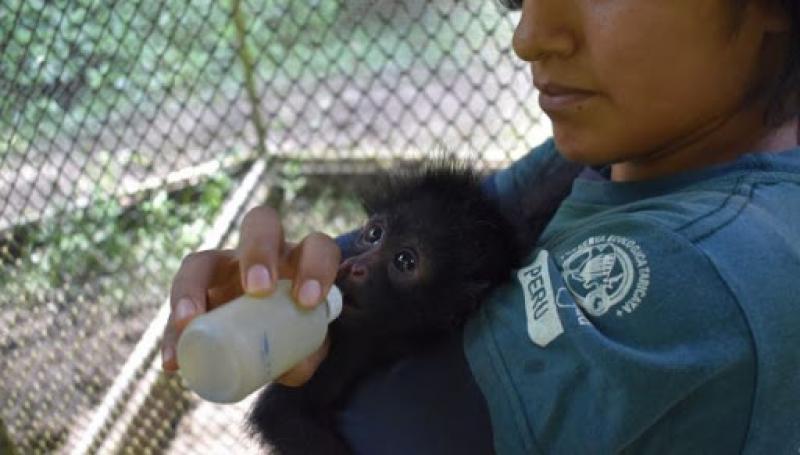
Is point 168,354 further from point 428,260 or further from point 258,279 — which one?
point 428,260

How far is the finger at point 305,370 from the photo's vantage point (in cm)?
104

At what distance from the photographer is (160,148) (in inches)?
111

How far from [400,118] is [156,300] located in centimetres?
117

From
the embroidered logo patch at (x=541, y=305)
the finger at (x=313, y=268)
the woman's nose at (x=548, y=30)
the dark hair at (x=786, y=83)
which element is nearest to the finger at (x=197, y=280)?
the finger at (x=313, y=268)

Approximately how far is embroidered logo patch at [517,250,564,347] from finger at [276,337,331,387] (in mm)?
285

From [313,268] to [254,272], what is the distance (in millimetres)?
70

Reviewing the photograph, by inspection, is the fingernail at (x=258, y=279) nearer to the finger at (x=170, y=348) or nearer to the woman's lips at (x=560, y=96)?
the finger at (x=170, y=348)

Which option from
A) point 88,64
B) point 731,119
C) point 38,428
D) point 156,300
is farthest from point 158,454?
point 731,119

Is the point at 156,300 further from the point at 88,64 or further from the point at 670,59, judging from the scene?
the point at 670,59

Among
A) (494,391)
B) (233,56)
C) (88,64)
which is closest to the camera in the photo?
(494,391)

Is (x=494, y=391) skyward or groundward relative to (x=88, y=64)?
skyward

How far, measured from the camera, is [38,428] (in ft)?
7.15

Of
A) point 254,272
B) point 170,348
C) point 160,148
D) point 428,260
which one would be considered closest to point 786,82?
point 428,260

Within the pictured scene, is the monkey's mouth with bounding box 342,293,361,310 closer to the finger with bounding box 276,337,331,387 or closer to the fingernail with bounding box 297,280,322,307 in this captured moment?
the finger with bounding box 276,337,331,387
